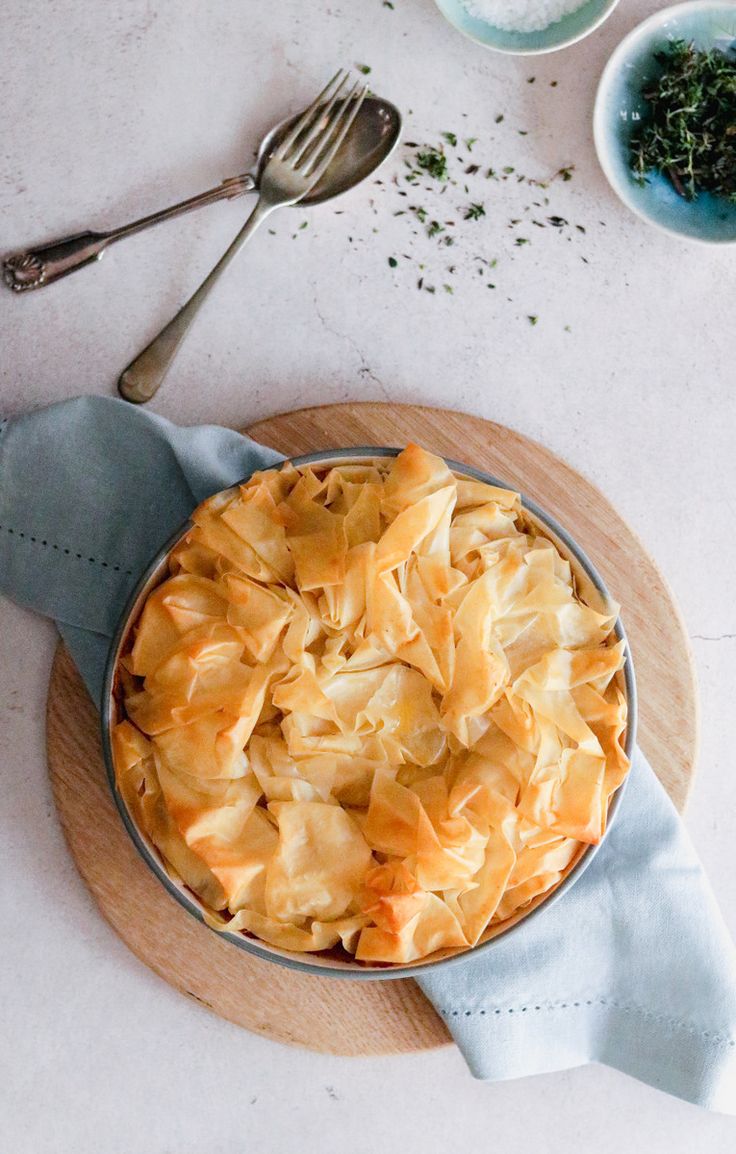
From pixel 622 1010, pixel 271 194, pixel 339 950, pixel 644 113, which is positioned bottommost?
pixel 622 1010

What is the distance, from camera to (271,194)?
45.6 inches

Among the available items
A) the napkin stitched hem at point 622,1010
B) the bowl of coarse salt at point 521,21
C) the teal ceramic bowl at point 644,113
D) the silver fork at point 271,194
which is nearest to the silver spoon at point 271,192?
the silver fork at point 271,194

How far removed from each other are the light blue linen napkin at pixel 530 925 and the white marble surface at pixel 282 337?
0.33 ft

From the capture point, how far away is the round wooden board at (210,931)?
3.61ft

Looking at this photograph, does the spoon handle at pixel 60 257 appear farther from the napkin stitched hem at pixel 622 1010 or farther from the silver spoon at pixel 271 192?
the napkin stitched hem at pixel 622 1010

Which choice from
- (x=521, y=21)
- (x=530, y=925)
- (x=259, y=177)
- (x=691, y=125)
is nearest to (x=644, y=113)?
(x=691, y=125)

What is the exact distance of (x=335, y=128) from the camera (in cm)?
116

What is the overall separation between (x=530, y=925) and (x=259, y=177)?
2.88 ft

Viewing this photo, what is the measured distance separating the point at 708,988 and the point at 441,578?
58 cm

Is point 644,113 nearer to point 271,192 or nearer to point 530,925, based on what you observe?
point 271,192

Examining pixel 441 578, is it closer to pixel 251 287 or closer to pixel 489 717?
pixel 489 717

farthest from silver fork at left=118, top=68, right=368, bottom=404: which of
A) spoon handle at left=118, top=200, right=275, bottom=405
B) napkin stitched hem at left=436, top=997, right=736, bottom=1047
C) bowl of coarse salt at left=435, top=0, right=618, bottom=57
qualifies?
napkin stitched hem at left=436, top=997, right=736, bottom=1047

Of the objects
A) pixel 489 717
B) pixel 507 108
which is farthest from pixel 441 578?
pixel 507 108

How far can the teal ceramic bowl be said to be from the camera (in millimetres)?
1181
